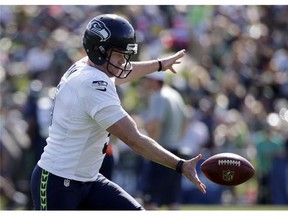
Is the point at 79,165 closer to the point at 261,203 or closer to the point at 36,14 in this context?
the point at 261,203

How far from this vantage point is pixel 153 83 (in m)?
10.1

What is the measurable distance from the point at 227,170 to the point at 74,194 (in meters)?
0.96

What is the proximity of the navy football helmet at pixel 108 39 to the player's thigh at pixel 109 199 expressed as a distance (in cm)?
71

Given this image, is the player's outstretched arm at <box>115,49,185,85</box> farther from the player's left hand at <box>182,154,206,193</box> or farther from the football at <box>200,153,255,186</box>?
the player's left hand at <box>182,154,206,193</box>

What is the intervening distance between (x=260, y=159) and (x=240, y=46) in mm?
4128

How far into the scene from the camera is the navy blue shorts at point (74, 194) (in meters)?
5.78

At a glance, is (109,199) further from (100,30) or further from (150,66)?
(150,66)

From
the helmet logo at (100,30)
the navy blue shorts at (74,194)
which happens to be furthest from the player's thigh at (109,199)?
the helmet logo at (100,30)

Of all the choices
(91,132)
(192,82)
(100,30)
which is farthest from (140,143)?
(192,82)

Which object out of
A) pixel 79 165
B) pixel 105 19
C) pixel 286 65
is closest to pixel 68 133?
pixel 79 165

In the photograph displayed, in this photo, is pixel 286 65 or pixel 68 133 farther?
pixel 286 65

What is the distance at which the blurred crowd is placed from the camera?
42.5 ft

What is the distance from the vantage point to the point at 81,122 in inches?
225

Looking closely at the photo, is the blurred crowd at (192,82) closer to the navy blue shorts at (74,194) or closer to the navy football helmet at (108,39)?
the navy blue shorts at (74,194)
